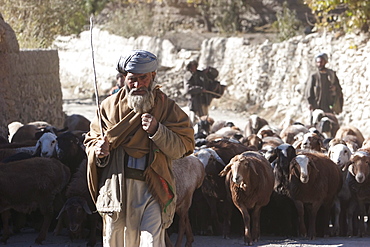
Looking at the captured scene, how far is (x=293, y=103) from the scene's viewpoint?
68.8 ft

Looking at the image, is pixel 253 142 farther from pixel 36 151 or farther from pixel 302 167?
pixel 36 151

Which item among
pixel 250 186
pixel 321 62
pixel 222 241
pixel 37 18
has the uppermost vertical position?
pixel 37 18

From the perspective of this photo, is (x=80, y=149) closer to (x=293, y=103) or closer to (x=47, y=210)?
(x=47, y=210)

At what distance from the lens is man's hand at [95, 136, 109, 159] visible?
4891mm

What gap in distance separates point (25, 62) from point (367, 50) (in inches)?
318

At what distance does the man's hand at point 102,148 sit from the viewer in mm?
4891

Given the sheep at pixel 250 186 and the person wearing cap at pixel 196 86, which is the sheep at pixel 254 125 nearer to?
the person wearing cap at pixel 196 86

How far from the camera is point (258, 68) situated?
23.0 metres

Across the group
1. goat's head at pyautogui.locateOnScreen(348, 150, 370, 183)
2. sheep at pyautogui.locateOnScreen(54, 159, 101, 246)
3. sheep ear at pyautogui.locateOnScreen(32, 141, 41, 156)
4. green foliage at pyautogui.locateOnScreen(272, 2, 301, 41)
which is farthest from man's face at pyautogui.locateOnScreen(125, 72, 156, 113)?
green foliage at pyautogui.locateOnScreen(272, 2, 301, 41)

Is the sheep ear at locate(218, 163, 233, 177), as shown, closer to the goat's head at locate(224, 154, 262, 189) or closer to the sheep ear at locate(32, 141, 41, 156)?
the goat's head at locate(224, 154, 262, 189)

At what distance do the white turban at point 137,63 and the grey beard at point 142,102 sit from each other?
0.15 meters

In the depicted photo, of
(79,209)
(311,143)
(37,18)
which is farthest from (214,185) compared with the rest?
(37,18)

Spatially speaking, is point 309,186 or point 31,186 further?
point 309,186

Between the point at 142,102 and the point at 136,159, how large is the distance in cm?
39
